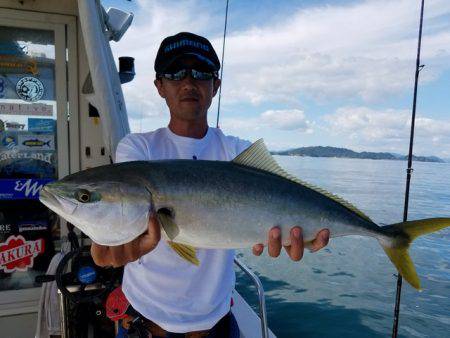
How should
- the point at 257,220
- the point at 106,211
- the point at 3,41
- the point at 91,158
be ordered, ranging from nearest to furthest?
the point at 106,211
the point at 257,220
the point at 3,41
the point at 91,158

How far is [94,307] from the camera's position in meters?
3.57

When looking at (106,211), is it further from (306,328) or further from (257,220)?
(306,328)

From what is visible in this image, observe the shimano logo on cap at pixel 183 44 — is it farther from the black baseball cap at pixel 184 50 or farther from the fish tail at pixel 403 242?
the fish tail at pixel 403 242

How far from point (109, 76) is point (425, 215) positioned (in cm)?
1389

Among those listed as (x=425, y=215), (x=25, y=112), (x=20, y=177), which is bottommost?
(x=425, y=215)

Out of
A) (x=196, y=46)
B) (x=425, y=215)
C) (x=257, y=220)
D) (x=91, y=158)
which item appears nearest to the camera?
(x=257, y=220)

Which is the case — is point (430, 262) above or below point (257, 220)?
below

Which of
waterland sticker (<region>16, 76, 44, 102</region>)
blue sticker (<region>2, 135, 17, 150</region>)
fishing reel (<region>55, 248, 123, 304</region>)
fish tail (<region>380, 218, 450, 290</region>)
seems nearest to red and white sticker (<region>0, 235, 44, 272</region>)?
blue sticker (<region>2, 135, 17, 150</region>)

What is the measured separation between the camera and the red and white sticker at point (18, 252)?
166 inches

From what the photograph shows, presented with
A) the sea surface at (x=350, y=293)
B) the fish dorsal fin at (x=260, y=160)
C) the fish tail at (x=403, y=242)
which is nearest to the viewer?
the fish dorsal fin at (x=260, y=160)

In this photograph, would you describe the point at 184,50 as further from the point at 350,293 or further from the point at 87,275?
the point at 350,293

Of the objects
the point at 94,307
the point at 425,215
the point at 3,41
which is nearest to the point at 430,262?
the point at 425,215

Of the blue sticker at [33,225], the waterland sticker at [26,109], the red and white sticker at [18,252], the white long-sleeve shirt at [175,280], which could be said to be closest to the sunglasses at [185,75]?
the white long-sleeve shirt at [175,280]

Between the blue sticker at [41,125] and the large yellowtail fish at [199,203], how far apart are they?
2906 millimetres
